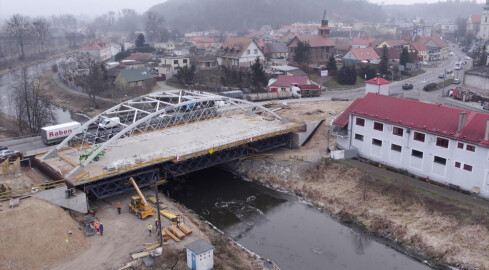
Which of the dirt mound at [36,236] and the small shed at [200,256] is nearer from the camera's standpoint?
the small shed at [200,256]

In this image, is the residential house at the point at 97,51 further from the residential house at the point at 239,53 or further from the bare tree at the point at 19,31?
the residential house at the point at 239,53

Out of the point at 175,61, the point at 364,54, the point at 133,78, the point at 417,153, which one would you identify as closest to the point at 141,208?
the point at 417,153

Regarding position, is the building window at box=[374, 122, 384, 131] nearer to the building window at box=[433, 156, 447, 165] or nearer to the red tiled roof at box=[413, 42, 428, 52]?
the building window at box=[433, 156, 447, 165]

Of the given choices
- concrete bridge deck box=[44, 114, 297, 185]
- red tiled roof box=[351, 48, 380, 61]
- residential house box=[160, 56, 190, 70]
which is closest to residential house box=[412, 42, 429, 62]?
red tiled roof box=[351, 48, 380, 61]

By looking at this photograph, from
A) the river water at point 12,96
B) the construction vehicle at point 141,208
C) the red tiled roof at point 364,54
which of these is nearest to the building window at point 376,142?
the construction vehicle at point 141,208

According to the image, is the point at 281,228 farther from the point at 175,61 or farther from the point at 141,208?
the point at 175,61

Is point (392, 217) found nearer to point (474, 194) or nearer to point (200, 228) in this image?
point (474, 194)
